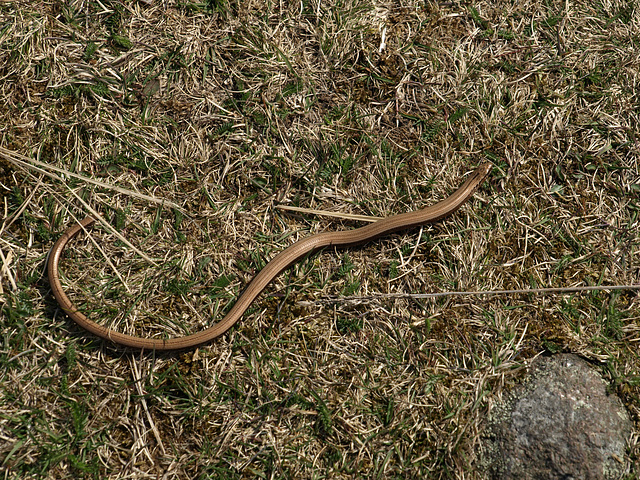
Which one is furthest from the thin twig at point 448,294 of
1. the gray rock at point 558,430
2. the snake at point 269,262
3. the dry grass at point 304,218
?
the gray rock at point 558,430

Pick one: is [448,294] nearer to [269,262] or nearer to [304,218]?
[304,218]

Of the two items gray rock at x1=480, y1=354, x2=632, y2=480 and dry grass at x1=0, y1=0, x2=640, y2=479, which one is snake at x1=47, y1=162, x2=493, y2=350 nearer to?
dry grass at x1=0, y1=0, x2=640, y2=479

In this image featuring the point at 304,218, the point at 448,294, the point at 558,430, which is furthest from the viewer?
the point at 304,218

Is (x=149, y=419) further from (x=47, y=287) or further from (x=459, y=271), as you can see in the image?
(x=459, y=271)

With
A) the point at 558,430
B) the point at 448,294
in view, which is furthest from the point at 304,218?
the point at 558,430

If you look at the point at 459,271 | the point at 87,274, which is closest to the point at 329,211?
the point at 459,271

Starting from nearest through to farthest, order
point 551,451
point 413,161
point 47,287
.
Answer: point 551,451
point 47,287
point 413,161

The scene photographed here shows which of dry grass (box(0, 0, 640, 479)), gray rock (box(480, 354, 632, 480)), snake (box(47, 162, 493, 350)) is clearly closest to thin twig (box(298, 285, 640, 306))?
dry grass (box(0, 0, 640, 479))
